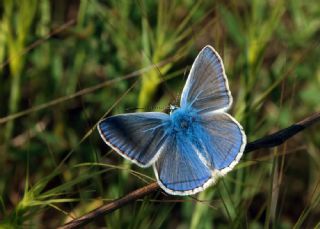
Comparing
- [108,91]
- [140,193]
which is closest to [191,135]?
[140,193]

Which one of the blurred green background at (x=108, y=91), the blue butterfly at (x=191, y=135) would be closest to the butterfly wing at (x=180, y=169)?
the blue butterfly at (x=191, y=135)

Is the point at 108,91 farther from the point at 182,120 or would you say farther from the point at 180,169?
the point at 180,169

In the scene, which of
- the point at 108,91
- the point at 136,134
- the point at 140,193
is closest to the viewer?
the point at 140,193

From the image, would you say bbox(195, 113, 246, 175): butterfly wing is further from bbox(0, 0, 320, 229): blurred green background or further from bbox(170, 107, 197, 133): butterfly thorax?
bbox(0, 0, 320, 229): blurred green background

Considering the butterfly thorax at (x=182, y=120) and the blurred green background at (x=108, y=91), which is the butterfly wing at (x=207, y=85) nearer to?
the butterfly thorax at (x=182, y=120)

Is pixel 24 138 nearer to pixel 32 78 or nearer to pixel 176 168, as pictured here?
pixel 32 78

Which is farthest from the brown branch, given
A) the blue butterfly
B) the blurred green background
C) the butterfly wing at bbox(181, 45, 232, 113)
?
the blurred green background

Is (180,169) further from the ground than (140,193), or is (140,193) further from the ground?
(140,193)

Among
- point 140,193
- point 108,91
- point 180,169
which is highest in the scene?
point 140,193
